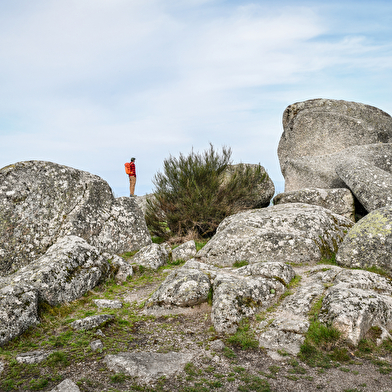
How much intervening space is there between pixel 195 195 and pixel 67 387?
983cm

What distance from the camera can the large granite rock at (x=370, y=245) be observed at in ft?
25.7

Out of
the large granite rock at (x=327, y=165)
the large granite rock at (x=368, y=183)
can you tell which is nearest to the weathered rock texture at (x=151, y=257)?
the large granite rock at (x=368, y=183)

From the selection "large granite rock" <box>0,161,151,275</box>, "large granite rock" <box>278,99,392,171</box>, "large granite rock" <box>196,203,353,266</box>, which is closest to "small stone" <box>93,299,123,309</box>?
"large granite rock" <box>196,203,353,266</box>

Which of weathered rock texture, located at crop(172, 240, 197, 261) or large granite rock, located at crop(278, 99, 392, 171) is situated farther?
large granite rock, located at crop(278, 99, 392, 171)

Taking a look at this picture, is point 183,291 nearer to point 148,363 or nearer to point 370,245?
point 148,363

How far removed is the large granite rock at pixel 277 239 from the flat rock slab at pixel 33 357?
473 centimetres

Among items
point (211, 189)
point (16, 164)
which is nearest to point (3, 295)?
point (16, 164)

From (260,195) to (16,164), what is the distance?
10069 millimetres

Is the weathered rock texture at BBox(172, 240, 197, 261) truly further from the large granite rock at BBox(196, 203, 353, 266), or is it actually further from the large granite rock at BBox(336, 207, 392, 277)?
the large granite rock at BBox(336, 207, 392, 277)

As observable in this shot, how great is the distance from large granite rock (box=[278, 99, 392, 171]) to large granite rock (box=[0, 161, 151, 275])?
32.6 feet

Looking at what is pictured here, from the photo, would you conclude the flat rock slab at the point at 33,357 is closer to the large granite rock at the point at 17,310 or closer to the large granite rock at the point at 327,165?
the large granite rock at the point at 17,310

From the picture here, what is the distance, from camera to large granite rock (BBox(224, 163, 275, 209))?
15406mm

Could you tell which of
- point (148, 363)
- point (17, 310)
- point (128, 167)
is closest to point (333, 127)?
point (128, 167)

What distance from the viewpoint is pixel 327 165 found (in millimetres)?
15320
